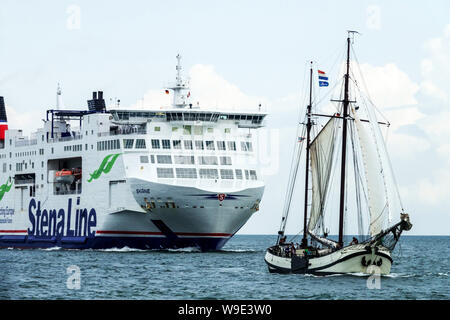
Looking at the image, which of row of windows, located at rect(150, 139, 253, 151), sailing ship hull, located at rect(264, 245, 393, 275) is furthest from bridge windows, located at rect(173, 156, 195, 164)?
sailing ship hull, located at rect(264, 245, 393, 275)

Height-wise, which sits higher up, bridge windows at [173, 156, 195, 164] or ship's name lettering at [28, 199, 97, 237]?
bridge windows at [173, 156, 195, 164]

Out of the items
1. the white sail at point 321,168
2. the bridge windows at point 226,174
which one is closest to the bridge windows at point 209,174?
the bridge windows at point 226,174

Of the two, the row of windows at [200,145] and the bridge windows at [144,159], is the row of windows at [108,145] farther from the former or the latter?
the row of windows at [200,145]

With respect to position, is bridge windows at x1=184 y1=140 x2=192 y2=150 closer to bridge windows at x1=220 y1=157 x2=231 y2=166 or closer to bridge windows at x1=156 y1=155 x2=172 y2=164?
bridge windows at x1=156 y1=155 x2=172 y2=164

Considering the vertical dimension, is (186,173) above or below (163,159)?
below

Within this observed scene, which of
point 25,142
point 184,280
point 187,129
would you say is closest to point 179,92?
point 187,129

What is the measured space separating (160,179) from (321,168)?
1645cm

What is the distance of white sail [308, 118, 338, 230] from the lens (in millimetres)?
56562

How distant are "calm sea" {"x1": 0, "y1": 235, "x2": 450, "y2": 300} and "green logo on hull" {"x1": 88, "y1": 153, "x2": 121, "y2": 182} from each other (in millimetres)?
7128

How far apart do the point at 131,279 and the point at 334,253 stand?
→ 10444 mm

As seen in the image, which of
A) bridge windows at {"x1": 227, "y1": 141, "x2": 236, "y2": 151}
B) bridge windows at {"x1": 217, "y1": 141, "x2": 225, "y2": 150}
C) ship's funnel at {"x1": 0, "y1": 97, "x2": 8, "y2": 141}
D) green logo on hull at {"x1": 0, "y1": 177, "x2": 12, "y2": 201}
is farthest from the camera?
ship's funnel at {"x1": 0, "y1": 97, "x2": 8, "y2": 141}

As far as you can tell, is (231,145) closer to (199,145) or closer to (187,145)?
(199,145)

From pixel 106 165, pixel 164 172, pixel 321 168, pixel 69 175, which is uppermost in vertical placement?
pixel 106 165

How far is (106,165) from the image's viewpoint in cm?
7406
